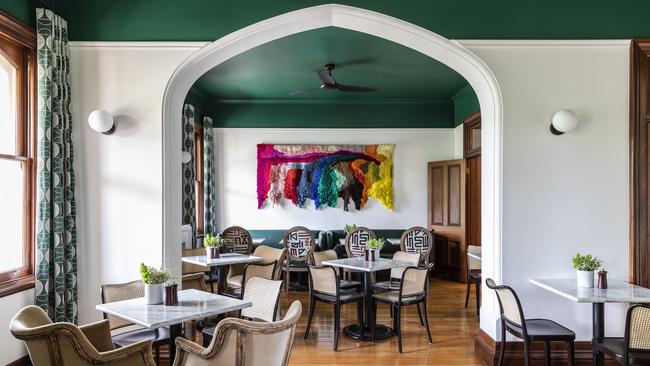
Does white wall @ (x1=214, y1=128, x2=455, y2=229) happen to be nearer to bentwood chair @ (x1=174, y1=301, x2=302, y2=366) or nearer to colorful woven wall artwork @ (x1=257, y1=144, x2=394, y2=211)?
colorful woven wall artwork @ (x1=257, y1=144, x2=394, y2=211)

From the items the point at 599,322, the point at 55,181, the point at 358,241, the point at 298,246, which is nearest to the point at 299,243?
the point at 298,246

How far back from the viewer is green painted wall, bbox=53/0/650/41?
11.8ft

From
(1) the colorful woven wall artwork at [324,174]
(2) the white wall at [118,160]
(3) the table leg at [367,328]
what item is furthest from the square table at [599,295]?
(1) the colorful woven wall artwork at [324,174]

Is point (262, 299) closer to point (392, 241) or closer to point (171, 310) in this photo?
point (171, 310)

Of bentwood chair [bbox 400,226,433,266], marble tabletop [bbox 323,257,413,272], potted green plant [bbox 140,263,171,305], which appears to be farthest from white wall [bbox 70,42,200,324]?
bentwood chair [bbox 400,226,433,266]

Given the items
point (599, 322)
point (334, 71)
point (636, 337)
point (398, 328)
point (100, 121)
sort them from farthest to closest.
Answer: point (334, 71) < point (398, 328) < point (100, 121) < point (599, 322) < point (636, 337)

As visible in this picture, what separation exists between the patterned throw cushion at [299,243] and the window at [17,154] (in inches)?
140

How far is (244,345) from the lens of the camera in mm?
→ 2143

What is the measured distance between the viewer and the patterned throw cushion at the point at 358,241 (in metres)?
6.14

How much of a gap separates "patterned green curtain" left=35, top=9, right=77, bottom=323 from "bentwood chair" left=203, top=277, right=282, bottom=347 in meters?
1.18

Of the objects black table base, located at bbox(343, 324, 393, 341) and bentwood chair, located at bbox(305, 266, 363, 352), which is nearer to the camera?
bentwood chair, located at bbox(305, 266, 363, 352)

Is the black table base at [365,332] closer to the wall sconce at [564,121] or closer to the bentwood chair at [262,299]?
the bentwood chair at [262,299]

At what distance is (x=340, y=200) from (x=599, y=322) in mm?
5007

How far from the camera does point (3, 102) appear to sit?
3199 millimetres
